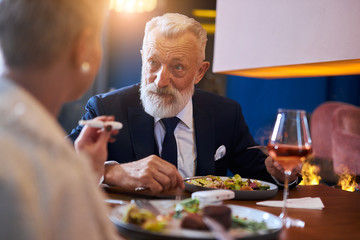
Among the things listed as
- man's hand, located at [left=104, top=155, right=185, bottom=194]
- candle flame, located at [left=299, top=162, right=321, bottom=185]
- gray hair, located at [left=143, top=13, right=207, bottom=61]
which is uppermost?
gray hair, located at [left=143, top=13, right=207, bottom=61]

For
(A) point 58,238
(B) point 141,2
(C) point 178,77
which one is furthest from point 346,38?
(B) point 141,2

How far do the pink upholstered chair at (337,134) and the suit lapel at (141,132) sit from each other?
6.69 feet

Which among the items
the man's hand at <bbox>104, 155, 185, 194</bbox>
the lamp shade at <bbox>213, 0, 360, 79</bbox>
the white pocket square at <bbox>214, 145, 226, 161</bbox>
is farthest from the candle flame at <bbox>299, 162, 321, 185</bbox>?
the man's hand at <bbox>104, 155, 185, 194</bbox>

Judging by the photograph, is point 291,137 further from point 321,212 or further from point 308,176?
point 308,176

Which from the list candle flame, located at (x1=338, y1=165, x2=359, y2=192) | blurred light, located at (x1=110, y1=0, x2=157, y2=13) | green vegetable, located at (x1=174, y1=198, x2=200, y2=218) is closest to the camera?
green vegetable, located at (x1=174, y1=198, x2=200, y2=218)

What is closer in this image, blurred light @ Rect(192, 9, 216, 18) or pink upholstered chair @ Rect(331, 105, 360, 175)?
pink upholstered chair @ Rect(331, 105, 360, 175)

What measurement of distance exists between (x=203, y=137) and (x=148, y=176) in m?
0.72

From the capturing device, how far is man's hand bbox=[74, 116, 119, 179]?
103 centimetres

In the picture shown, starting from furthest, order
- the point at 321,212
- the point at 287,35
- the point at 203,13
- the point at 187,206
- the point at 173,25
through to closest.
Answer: the point at 203,13 → the point at 287,35 → the point at 173,25 → the point at 321,212 → the point at 187,206

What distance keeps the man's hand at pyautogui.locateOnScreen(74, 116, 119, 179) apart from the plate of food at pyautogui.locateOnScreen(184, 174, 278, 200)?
0.39 m

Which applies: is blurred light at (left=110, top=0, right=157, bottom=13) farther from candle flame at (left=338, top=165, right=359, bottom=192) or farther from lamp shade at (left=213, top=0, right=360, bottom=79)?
candle flame at (left=338, top=165, right=359, bottom=192)

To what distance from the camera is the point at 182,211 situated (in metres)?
0.96

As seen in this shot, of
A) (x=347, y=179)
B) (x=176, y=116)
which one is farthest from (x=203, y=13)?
(x=176, y=116)

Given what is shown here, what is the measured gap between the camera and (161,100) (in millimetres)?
1938
